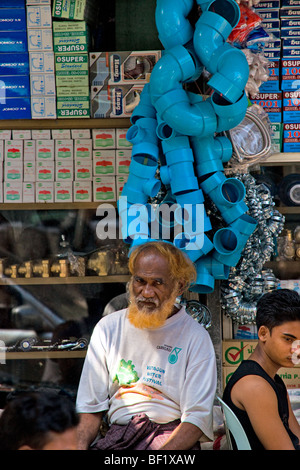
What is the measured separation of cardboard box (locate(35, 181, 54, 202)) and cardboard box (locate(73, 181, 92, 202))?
0.39 ft

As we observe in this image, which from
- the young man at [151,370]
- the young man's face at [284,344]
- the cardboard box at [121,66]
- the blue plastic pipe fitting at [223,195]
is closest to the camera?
the young man's face at [284,344]

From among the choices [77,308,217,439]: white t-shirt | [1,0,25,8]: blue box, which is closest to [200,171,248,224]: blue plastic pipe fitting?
[77,308,217,439]: white t-shirt

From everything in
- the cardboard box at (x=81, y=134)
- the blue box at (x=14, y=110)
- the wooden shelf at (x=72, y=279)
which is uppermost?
the blue box at (x=14, y=110)

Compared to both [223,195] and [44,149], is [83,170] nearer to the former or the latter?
[44,149]

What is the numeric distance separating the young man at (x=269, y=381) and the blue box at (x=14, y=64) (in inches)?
69.0

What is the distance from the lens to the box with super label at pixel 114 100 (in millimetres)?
2811

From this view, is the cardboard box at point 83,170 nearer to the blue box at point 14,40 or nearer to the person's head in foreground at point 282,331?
the blue box at point 14,40

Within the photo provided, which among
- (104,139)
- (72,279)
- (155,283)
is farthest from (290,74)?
(72,279)

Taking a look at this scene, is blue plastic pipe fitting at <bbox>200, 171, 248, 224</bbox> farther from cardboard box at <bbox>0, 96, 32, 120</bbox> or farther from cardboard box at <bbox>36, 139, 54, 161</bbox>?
cardboard box at <bbox>0, 96, 32, 120</bbox>

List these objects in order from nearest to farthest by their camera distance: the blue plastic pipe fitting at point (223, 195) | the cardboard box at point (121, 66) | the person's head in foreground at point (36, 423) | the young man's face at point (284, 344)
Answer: the person's head in foreground at point (36, 423)
the young man's face at point (284, 344)
the blue plastic pipe fitting at point (223, 195)
the cardboard box at point (121, 66)

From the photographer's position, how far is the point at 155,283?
2074mm

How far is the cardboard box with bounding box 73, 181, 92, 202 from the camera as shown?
9.43ft

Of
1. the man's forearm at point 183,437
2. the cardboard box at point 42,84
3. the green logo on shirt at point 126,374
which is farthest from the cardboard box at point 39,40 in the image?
the man's forearm at point 183,437

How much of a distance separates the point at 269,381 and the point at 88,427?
65cm
